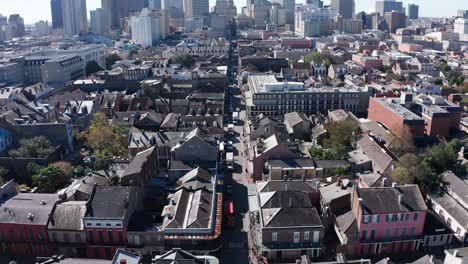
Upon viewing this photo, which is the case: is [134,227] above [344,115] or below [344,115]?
below

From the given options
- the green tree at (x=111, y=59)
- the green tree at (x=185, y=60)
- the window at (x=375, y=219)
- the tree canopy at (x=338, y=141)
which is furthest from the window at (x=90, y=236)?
the green tree at (x=111, y=59)

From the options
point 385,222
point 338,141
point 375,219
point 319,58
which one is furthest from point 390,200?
point 319,58

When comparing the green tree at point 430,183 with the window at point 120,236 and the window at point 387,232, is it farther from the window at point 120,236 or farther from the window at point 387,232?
the window at point 120,236

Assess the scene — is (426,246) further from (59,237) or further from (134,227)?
(59,237)

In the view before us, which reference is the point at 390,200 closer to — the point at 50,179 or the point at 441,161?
the point at 441,161

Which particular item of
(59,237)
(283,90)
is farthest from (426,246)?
(283,90)
